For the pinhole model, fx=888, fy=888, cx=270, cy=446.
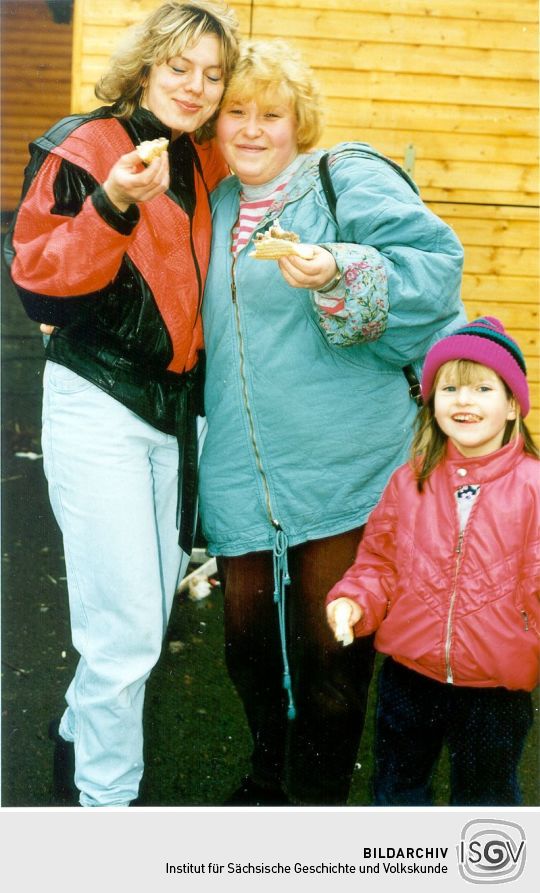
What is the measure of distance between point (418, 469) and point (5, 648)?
6.22ft

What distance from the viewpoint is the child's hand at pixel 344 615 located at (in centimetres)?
193

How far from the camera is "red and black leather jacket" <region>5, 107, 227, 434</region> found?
1.89 meters

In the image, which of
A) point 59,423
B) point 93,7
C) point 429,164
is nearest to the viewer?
point 59,423

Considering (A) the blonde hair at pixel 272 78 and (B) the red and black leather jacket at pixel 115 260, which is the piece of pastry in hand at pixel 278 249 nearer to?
(B) the red and black leather jacket at pixel 115 260

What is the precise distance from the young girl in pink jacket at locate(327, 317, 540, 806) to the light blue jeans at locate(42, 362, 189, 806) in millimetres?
485

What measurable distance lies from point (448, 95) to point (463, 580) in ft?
6.70

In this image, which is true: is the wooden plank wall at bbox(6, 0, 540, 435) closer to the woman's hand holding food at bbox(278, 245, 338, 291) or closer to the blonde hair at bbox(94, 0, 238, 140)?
the blonde hair at bbox(94, 0, 238, 140)

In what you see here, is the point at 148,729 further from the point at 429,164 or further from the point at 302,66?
the point at 429,164

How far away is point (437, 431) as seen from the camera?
79.5 inches

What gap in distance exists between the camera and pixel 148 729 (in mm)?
2801

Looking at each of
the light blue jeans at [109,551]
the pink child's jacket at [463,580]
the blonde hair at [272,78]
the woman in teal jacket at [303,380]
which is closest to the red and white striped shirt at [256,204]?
the woman in teal jacket at [303,380]

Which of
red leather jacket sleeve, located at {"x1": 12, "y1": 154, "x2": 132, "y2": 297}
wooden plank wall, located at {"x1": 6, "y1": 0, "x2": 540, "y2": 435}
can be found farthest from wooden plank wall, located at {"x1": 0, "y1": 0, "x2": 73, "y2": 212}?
red leather jacket sleeve, located at {"x1": 12, "y1": 154, "x2": 132, "y2": 297}

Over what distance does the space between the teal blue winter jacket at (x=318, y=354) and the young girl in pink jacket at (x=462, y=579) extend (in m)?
0.13
